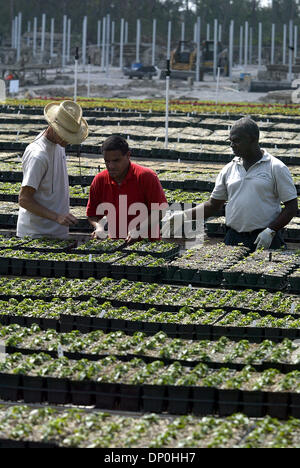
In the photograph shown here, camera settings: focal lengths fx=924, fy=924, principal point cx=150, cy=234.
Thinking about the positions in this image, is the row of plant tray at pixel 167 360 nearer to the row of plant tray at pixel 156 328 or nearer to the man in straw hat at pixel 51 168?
the row of plant tray at pixel 156 328

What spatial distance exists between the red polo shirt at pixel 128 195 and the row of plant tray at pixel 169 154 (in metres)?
9.41

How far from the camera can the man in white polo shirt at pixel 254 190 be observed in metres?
7.14

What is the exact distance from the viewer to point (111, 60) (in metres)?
64.0

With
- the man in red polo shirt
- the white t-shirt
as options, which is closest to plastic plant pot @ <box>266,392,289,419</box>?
the man in red polo shirt

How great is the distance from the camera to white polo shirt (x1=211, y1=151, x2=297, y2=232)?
7.24 m

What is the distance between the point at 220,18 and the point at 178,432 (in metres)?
75.2

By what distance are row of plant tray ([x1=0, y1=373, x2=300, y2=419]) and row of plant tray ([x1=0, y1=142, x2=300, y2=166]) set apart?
11892 millimetres

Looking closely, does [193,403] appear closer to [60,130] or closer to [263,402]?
[263,402]

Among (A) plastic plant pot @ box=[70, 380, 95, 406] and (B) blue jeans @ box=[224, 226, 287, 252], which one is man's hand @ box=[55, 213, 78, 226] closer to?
Answer: (B) blue jeans @ box=[224, 226, 287, 252]

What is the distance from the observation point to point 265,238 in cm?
726

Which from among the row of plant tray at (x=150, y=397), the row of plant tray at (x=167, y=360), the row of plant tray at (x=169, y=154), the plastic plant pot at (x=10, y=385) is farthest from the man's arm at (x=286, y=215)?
the row of plant tray at (x=169, y=154)

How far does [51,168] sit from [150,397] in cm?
292

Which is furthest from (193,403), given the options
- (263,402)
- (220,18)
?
(220,18)

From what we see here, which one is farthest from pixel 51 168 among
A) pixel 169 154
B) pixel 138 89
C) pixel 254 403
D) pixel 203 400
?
pixel 138 89
